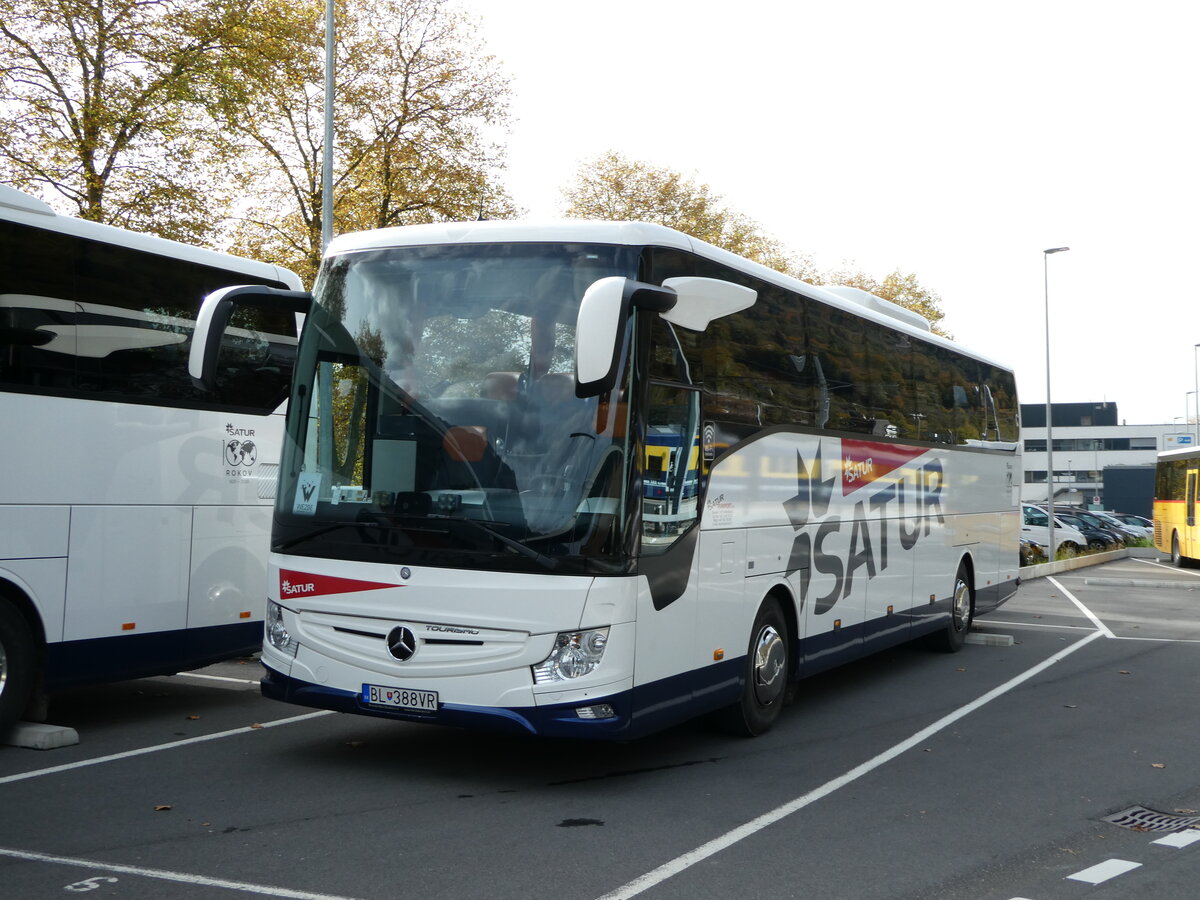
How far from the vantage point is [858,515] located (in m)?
11.1

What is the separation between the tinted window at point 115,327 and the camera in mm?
8227

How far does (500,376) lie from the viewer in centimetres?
729

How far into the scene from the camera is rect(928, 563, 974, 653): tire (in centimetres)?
1444

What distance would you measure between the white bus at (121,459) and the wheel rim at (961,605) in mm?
8107

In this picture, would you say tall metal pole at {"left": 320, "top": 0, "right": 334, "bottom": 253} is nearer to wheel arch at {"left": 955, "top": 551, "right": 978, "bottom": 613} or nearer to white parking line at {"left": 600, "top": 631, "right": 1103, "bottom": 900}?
wheel arch at {"left": 955, "top": 551, "right": 978, "bottom": 613}

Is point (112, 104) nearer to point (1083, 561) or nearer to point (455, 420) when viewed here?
point (455, 420)

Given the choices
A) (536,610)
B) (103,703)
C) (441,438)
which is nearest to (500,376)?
(441,438)

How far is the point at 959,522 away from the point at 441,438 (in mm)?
8735

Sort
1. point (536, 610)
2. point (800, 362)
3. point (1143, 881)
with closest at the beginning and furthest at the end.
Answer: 1. point (1143, 881)
2. point (536, 610)
3. point (800, 362)

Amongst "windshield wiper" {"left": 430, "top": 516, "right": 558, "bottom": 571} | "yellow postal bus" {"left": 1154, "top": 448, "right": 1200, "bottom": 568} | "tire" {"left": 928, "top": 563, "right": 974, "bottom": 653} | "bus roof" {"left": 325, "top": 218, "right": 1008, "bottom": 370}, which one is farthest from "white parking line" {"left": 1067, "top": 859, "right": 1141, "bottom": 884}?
"yellow postal bus" {"left": 1154, "top": 448, "right": 1200, "bottom": 568}

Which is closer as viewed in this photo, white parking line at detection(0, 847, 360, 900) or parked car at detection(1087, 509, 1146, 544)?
white parking line at detection(0, 847, 360, 900)

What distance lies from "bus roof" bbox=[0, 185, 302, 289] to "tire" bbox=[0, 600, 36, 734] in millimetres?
2528

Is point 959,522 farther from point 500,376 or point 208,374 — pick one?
point 208,374

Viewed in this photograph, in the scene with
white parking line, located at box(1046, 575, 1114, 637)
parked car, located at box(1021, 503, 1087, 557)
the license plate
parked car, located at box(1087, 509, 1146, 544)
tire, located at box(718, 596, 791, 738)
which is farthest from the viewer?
parked car, located at box(1087, 509, 1146, 544)
